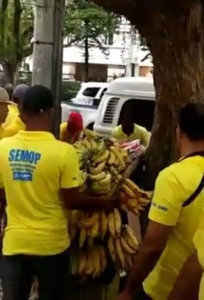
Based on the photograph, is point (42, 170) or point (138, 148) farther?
point (138, 148)

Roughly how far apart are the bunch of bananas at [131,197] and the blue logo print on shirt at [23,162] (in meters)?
0.79

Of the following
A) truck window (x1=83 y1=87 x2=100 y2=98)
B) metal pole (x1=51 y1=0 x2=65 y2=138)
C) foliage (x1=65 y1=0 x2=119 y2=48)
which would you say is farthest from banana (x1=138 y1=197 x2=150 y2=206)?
foliage (x1=65 y1=0 x2=119 y2=48)

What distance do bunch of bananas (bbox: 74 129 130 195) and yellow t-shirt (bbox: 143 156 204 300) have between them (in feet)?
3.58

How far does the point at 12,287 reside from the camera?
4.52 metres

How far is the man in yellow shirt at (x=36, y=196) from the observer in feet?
14.6

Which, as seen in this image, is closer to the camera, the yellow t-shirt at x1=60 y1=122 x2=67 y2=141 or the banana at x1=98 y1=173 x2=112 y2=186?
the banana at x1=98 y1=173 x2=112 y2=186

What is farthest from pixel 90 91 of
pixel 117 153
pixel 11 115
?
pixel 117 153

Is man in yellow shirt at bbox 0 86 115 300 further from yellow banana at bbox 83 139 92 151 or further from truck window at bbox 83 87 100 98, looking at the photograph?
truck window at bbox 83 87 100 98

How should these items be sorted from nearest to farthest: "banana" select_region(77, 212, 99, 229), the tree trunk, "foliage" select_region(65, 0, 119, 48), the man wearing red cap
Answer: "banana" select_region(77, 212, 99, 229) → the man wearing red cap → "foliage" select_region(65, 0, 119, 48) → the tree trunk

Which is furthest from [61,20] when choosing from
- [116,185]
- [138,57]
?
[138,57]

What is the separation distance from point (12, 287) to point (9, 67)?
2703 cm

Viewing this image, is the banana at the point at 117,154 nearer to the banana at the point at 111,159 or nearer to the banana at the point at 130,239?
the banana at the point at 111,159

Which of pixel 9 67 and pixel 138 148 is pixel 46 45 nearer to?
pixel 138 148

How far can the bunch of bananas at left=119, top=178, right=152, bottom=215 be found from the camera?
16.4 ft
